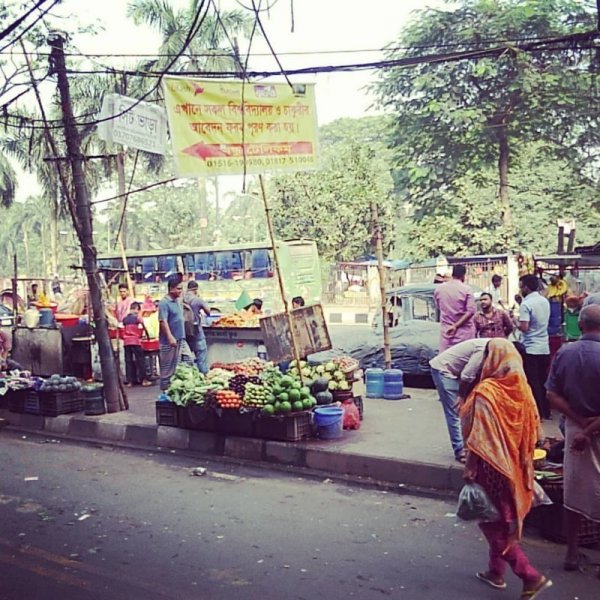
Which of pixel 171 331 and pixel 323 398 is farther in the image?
pixel 171 331

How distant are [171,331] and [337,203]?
20310 millimetres

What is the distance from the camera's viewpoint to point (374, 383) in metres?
10.8

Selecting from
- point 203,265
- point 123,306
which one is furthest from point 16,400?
point 203,265

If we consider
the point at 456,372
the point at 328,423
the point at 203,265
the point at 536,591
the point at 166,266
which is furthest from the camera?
the point at 166,266

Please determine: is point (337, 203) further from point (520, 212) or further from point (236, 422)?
point (236, 422)

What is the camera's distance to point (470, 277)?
80.3 feet

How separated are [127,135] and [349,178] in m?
21.5

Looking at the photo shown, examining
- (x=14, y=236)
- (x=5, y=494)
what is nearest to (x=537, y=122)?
(x=5, y=494)

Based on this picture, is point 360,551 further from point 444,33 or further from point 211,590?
point 444,33

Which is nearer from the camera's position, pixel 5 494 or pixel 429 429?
pixel 5 494

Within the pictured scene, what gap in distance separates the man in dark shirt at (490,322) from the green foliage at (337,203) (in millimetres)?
20220

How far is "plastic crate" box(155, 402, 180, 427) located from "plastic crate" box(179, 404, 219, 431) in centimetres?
10

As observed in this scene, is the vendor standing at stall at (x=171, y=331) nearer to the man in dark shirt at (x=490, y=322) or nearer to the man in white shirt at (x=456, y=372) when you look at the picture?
the man in dark shirt at (x=490, y=322)

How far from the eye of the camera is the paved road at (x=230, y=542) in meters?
4.54
